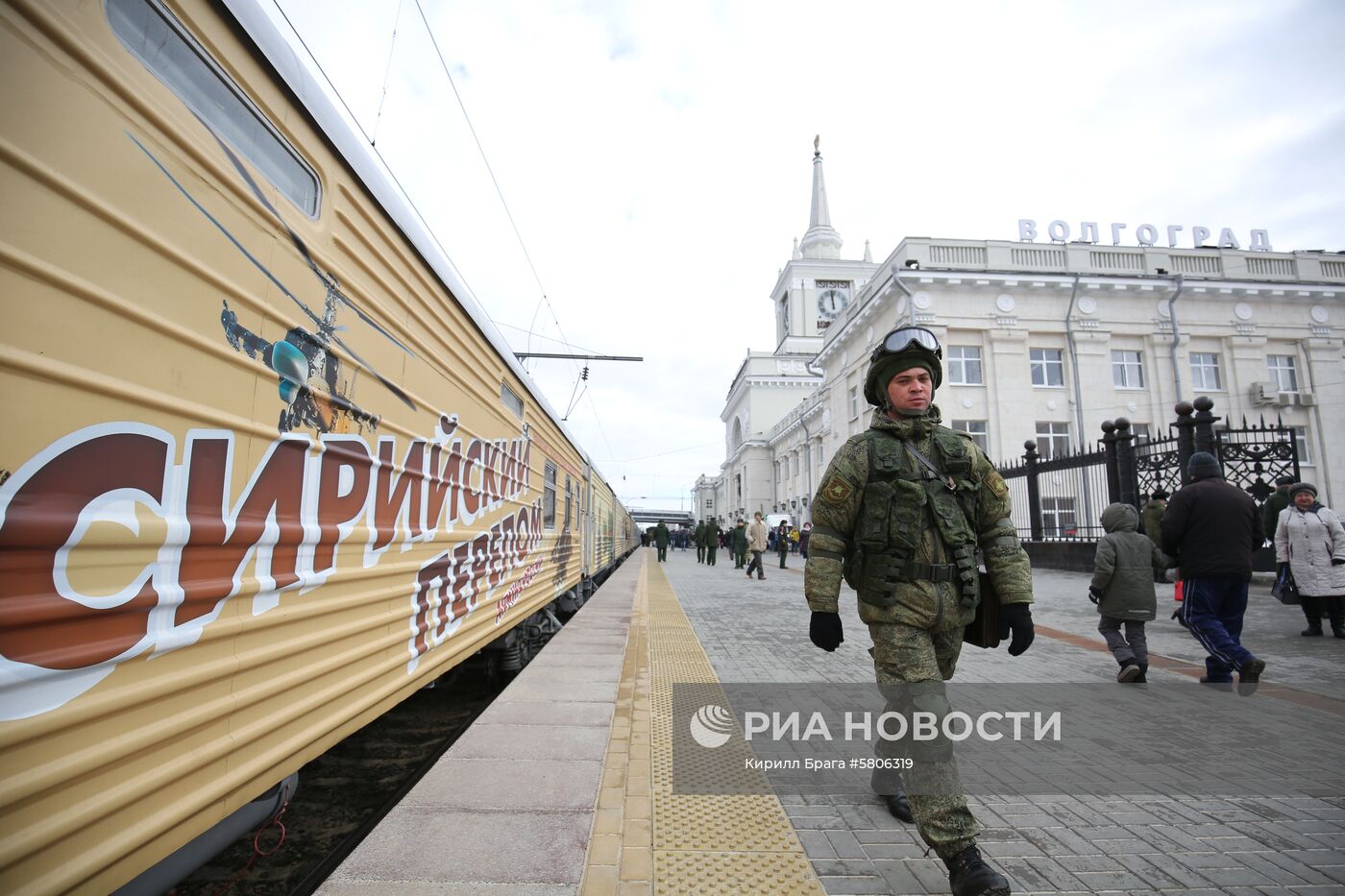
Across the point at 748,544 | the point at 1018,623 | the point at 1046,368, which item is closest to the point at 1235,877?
the point at 1018,623

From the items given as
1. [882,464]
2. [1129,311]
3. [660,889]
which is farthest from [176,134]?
[1129,311]

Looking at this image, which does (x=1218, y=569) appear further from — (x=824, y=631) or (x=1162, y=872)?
(x=824, y=631)

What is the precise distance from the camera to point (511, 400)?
5.41 metres

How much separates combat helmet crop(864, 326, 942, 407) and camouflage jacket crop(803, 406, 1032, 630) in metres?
0.17

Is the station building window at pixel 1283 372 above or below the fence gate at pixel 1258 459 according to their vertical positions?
above

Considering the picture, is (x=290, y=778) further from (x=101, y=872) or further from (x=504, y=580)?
(x=504, y=580)

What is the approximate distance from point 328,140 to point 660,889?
2852 millimetres

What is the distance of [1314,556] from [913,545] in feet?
22.4

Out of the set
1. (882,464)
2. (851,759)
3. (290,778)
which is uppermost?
(882,464)

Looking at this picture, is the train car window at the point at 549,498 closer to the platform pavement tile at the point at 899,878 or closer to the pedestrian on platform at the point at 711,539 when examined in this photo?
the platform pavement tile at the point at 899,878

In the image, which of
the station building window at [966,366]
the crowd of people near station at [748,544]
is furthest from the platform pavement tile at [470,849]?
the station building window at [966,366]

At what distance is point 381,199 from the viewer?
280 centimetres

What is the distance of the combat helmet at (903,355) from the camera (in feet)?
8.79

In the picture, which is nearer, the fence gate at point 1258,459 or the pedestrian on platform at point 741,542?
the fence gate at point 1258,459
